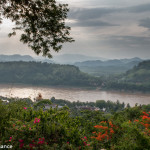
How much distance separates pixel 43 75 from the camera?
112 m

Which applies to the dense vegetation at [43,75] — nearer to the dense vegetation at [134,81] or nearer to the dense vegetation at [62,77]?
the dense vegetation at [62,77]

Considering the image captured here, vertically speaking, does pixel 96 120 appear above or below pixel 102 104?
above

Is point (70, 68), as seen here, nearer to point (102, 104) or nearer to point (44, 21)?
point (102, 104)

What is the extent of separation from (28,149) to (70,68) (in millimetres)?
120141

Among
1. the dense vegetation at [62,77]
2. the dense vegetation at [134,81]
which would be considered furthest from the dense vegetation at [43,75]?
the dense vegetation at [134,81]

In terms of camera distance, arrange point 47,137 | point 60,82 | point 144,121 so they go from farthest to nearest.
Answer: point 60,82, point 144,121, point 47,137

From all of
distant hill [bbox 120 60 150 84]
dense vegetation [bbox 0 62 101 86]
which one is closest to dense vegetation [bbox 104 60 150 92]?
distant hill [bbox 120 60 150 84]

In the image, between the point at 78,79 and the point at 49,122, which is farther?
the point at 78,79

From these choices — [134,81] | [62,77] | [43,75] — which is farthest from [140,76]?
[43,75]

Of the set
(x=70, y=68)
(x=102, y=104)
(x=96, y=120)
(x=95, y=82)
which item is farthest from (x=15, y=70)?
(x=96, y=120)

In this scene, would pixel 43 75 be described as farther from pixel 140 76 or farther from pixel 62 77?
pixel 140 76

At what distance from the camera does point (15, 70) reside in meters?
117

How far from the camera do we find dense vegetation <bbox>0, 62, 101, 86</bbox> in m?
101

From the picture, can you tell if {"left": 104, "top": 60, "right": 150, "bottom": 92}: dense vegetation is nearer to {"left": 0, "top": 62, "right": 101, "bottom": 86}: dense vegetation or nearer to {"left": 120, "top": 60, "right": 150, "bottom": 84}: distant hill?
{"left": 120, "top": 60, "right": 150, "bottom": 84}: distant hill
